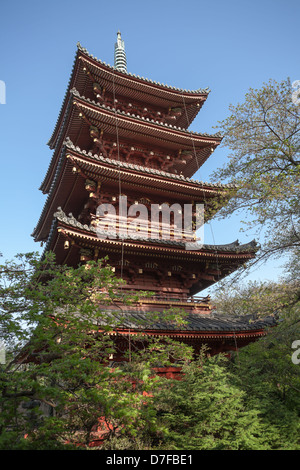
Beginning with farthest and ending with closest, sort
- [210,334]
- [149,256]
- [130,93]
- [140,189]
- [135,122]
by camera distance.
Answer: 1. [130,93]
2. [135,122]
3. [140,189]
4. [149,256]
5. [210,334]

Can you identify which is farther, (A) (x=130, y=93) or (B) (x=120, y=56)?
(B) (x=120, y=56)

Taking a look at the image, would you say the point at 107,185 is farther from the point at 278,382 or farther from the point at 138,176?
the point at 278,382

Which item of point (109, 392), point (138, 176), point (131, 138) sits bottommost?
point (109, 392)

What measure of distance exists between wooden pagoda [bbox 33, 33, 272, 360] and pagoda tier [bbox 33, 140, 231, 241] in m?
0.04

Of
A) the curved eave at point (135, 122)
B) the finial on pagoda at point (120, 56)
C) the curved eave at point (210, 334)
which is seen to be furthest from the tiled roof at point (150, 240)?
the finial on pagoda at point (120, 56)

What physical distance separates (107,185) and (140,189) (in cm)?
137

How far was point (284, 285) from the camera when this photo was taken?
7.69m

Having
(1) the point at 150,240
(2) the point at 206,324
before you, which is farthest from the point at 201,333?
(1) the point at 150,240

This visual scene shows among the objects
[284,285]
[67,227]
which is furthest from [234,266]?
[67,227]

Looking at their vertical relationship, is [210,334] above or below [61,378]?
above

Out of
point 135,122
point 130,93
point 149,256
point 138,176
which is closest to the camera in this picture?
point 149,256

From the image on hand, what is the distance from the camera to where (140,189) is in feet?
41.5

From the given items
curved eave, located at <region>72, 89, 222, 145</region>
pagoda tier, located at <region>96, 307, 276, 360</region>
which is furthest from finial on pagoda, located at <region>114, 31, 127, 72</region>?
pagoda tier, located at <region>96, 307, 276, 360</region>

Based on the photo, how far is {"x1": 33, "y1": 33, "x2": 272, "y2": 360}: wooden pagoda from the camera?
10.2m
